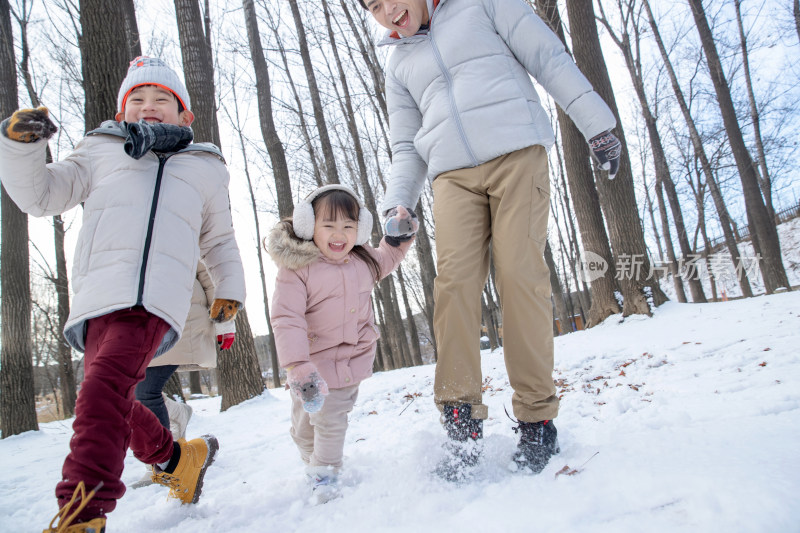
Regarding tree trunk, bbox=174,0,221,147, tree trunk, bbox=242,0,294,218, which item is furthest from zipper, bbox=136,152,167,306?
tree trunk, bbox=242,0,294,218

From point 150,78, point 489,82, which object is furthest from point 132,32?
point 489,82

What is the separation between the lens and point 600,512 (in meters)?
1.26

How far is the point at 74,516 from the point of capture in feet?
4.00

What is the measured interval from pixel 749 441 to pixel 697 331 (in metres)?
3.29

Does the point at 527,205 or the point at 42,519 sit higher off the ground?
the point at 527,205

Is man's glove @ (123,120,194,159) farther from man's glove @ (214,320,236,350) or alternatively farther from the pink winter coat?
man's glove @ (214,320,236,350)

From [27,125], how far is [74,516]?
126cm

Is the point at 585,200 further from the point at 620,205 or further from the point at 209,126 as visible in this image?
the point at 209,126

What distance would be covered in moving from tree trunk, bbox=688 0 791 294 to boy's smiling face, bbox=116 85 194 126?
1186 cm

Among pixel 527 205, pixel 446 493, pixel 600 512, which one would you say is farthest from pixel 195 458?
pixel 527 205

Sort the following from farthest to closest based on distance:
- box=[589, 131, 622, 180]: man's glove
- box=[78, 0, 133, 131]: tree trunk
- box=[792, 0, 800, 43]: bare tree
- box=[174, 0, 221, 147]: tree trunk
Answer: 1. box=[792, 0, 800, 43]: bare tree
2. box=[174, 0, 221, 147]: tree trunk
3. box=[78, 0, 133, 131]: tree trunk
4. box=[589, 131, 622, 180]: man's glove

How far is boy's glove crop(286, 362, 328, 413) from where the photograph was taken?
183 cm

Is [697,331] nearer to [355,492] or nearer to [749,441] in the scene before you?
[749,441]

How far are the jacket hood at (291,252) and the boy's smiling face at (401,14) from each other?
1.09 metres
